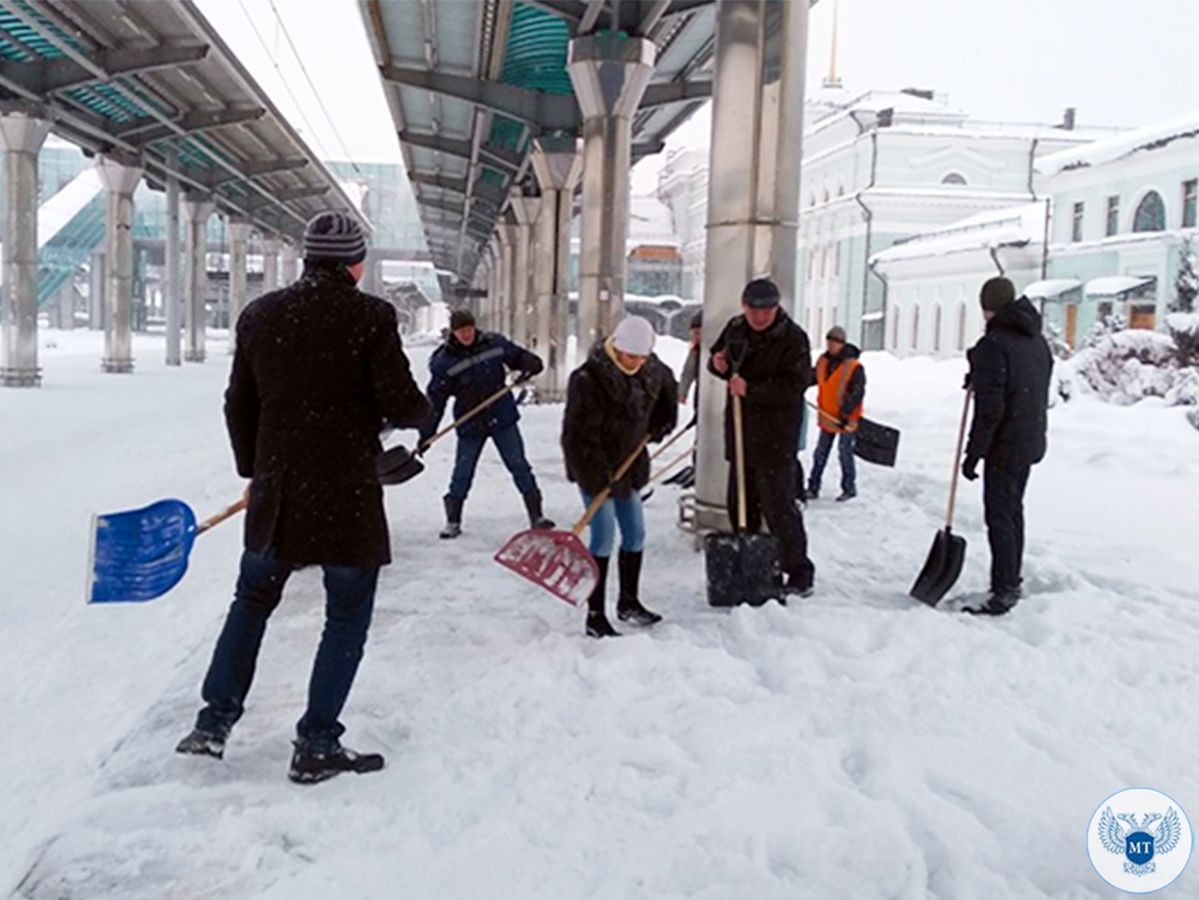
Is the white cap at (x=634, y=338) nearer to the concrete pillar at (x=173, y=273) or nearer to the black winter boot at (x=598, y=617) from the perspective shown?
the black winter boot at (x=598, y=617)

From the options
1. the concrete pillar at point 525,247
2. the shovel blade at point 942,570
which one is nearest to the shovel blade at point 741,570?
the shovel blade at point 942,570

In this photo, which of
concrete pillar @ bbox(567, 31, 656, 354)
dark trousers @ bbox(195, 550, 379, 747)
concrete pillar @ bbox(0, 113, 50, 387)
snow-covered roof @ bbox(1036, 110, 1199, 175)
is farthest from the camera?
snow-covered roof @ bbox(1036, 110, 1199, 175)

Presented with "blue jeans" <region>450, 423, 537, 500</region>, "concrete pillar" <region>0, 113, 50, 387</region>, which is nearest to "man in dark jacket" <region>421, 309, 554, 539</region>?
"blue jeans" <region>450, 423, 537, 500</region>

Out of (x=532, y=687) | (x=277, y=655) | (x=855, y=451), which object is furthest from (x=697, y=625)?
(x=855, y=451)

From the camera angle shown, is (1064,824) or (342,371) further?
(342,371)

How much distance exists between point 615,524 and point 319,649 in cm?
226

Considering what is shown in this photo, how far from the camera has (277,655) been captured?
517cm

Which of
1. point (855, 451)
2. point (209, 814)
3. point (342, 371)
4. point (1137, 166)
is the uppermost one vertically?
point (1137, 166)

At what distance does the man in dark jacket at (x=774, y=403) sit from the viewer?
20.6ft

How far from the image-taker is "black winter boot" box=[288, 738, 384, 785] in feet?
12.5

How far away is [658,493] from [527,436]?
574cm

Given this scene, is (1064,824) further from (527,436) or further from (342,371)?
(527,436)

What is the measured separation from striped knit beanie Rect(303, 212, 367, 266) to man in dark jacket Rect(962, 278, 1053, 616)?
3.52 meters

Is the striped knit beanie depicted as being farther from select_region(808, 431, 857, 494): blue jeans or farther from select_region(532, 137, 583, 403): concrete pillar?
select_region(532, 137, 583, 403): concrete pillar
